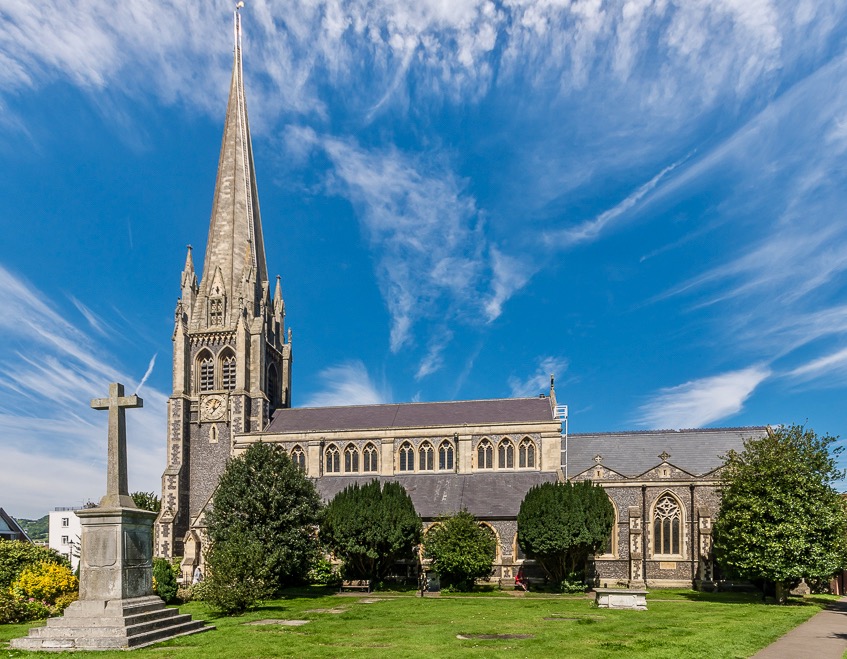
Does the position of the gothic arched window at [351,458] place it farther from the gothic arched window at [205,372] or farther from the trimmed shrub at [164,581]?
the trimmed shrub at [164,581]

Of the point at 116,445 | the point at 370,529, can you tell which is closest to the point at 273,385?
the point at 370,529

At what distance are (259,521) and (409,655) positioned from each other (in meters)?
23.2

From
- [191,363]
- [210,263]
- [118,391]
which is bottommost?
[118,391]

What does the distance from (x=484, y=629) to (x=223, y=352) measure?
39643mm

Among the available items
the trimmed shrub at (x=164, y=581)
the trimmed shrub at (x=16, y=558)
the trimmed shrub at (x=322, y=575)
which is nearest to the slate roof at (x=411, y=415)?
the trimmed shrub at (x=322, y=575)

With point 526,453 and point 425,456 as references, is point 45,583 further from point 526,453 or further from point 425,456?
point 526,453

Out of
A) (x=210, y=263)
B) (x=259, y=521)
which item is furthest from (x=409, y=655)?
(x=210, y=263)

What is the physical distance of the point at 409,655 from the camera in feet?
56.2

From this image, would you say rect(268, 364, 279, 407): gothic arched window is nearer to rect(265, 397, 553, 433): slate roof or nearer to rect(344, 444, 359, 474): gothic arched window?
rect(265, 397, 553, 433): slate roof

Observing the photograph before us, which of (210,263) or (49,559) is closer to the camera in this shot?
(49,559)

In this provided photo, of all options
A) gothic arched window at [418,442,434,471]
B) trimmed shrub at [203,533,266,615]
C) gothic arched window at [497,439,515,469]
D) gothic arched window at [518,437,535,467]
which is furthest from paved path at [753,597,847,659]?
gothic arched window at [418,442,434,471]

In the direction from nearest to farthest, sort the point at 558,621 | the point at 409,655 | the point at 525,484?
the point at 409,655
the point at 558,621
the point at 525,484

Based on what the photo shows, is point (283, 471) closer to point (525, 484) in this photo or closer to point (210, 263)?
point (525, 484)

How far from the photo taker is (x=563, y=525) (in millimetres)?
38969
